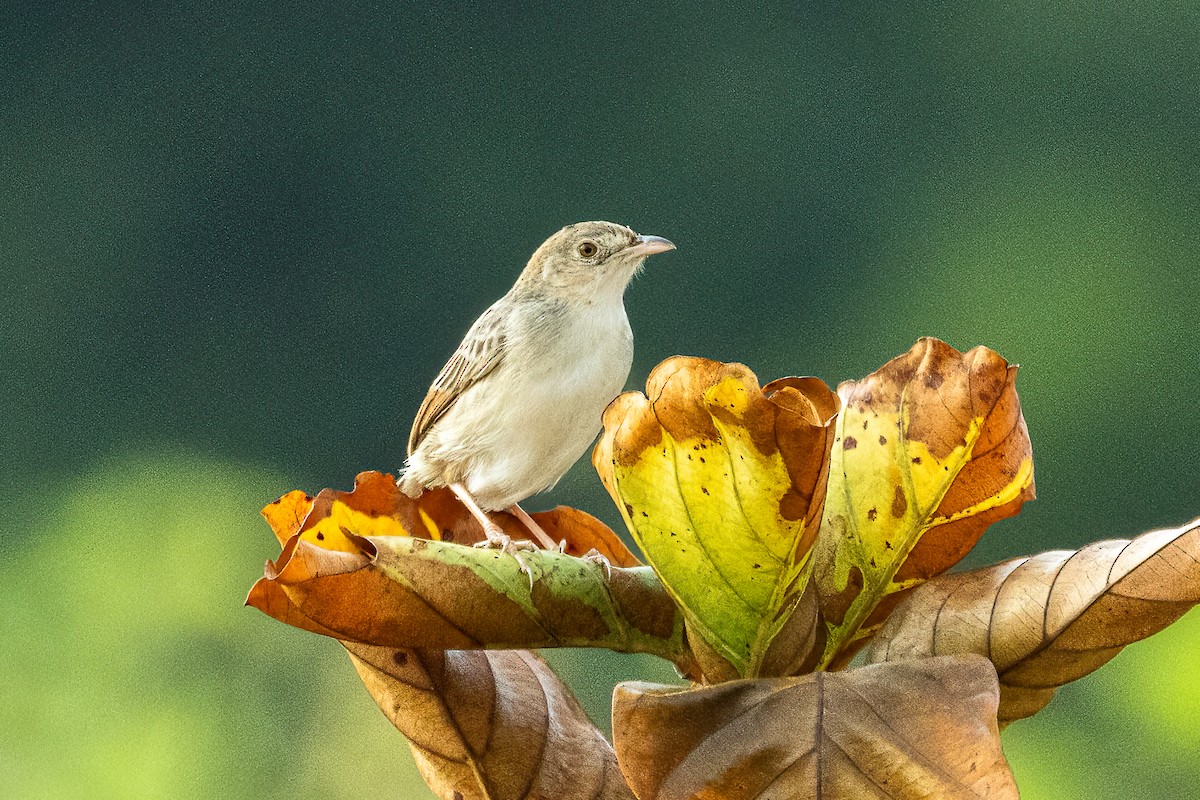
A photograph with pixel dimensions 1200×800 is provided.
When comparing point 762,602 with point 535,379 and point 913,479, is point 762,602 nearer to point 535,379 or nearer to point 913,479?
point 913,479

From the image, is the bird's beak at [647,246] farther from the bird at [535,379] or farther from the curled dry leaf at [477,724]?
the curled dry leaf at [477,724]

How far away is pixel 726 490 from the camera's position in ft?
0.89

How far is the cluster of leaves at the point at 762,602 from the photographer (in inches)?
10.0

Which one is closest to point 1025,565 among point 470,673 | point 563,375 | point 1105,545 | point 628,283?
point 1105,545

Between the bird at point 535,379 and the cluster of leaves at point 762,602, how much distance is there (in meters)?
0.16

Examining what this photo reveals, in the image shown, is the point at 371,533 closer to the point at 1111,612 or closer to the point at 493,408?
the point at 1111,612

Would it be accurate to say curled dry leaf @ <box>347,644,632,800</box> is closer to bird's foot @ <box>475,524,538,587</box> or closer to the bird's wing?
bird's foot @ <box>475,524,538,587</box>

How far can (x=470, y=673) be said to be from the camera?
31cm

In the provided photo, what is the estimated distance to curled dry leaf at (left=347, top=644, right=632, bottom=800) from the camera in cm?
31

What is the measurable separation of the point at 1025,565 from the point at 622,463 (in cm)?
10

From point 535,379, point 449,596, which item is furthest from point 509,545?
point 535,379

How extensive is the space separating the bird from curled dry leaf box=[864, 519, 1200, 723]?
0.66ft

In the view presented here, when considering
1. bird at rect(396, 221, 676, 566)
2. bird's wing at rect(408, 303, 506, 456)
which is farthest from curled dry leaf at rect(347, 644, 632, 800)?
bird's wing at rect(408, 303, 506, 456)

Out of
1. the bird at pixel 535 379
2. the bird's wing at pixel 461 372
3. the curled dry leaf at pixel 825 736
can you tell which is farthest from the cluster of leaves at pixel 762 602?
the bird's wing at pixel 461 372
